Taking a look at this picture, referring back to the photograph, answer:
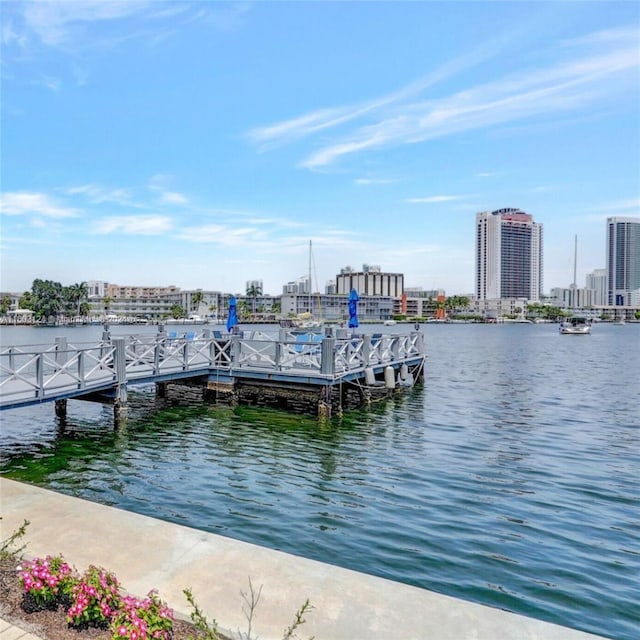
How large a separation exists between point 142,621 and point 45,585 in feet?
4.18

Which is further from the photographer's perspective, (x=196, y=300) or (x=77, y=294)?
(x=196, y=300)

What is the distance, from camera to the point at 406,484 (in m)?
10.8

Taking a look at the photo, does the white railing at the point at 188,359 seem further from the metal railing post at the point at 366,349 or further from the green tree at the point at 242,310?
the green tree at the point at 242,310

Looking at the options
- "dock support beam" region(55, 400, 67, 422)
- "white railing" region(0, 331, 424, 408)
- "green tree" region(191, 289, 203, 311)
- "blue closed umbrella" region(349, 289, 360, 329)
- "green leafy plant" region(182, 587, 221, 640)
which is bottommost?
"dock support beam" region(55, 400, 67, 422)

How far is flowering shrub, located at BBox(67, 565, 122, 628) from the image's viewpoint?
4.34 meters

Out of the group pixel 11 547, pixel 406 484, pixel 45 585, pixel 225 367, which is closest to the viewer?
pixel 45 585

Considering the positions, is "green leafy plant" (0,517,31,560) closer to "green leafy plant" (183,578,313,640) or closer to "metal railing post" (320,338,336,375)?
"green leafy plant" (183,578,313,640)

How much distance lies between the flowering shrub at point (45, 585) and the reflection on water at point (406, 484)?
356cm

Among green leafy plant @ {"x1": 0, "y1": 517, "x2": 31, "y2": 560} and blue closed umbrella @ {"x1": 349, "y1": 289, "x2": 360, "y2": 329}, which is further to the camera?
blue closed umbrella @ {"x1": 349, "y1": 289, "x2": 360, "y2": 329}

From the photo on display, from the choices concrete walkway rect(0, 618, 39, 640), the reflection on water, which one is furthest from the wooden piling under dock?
concrete walkway rect(0, 618, 39, 640)

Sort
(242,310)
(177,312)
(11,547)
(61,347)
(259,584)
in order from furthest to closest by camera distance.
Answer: (242,310) < (177,312) < (61,347) < (11,547) < (259,584)

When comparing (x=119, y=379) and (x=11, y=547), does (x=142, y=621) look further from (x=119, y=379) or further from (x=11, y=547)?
(x=119, y=379)

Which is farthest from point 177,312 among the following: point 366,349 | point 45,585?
point 45,585

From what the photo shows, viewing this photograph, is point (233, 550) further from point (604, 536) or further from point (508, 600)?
point (604, 536)
